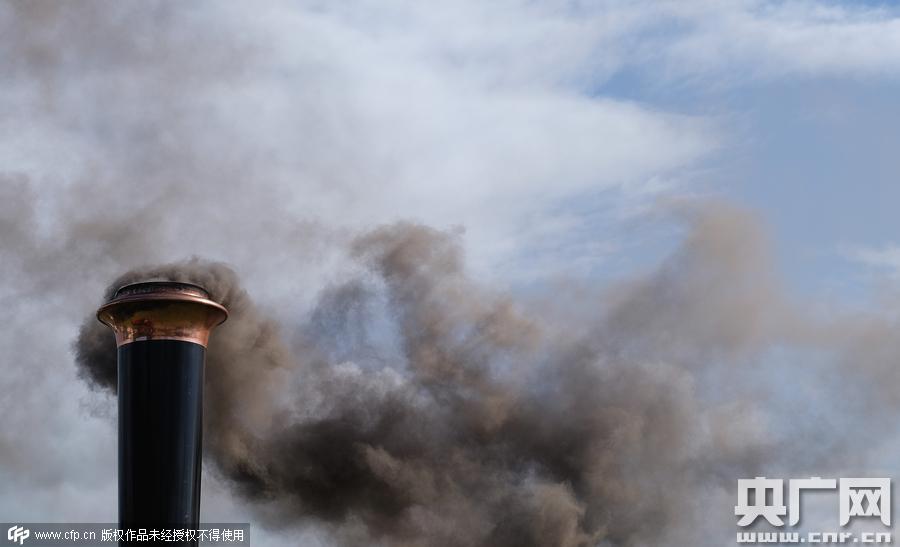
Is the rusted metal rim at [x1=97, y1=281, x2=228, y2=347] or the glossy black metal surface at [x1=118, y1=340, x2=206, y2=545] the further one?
the rusted metal rim at [x1=97, y1=281, x2=228, y2=347]

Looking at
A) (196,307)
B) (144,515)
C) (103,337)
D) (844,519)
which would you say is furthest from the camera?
(103,337)

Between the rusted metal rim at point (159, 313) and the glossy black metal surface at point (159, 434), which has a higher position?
the rusted metal rim at point (159, 313)

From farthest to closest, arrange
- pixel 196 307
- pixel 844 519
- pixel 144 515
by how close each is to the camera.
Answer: pixel 844 519, pixel 196 307, pixel 144 515

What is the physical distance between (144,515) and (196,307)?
4.15 feet

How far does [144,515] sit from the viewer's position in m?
6.71

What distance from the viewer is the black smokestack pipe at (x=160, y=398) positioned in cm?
675

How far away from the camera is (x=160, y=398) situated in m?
6.91

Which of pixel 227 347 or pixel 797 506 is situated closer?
pixel 797 506

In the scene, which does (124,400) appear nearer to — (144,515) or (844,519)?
(144,515)

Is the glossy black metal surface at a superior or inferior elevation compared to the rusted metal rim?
inferior

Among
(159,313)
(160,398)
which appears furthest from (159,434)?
(159,313)

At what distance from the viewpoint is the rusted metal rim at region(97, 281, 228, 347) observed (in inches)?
279

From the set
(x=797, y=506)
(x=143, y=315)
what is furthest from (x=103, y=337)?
(x=797, y=506)

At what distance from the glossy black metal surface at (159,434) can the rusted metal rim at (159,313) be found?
0.20 feet
